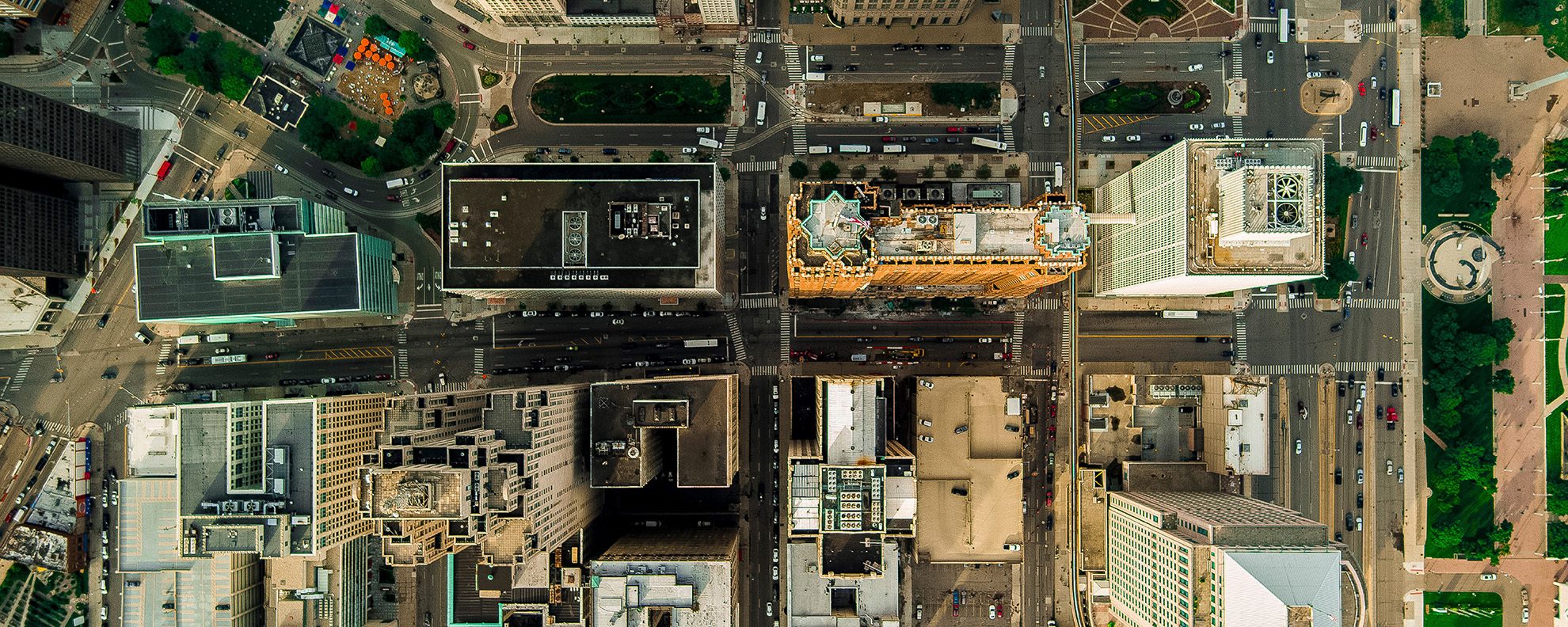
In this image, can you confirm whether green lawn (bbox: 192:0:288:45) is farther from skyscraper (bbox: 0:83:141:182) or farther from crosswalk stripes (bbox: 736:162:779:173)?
crosswalk stripes (bbox: 736:162:779:173)

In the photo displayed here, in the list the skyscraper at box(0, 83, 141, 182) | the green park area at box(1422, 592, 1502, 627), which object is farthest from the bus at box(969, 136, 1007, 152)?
the skyscraper at box(0, 83, 141, 182)

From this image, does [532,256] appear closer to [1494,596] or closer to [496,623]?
[496,623]

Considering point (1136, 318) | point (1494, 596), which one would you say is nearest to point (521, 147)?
point (1136, 318)

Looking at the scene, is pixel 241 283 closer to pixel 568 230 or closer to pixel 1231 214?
pixel 568 230

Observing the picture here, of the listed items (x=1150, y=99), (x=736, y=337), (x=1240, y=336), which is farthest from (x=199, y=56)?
(x=1240, y=336)

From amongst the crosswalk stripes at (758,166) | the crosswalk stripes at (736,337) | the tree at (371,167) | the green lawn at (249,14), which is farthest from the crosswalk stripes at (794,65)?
the green lawn at (249,14)

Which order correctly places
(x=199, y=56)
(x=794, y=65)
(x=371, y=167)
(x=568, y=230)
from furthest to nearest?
(x=794, y=65)
(x=371, y=167)
(x=199, y=56)
(x=568, y=230)
